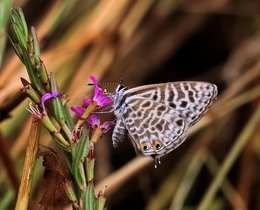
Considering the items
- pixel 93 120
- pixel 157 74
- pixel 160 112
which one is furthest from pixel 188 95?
pixel 157 74

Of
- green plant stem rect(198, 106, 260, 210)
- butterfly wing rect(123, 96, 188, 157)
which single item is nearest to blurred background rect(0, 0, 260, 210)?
green plant stem rect(198, 106, 260, 210)

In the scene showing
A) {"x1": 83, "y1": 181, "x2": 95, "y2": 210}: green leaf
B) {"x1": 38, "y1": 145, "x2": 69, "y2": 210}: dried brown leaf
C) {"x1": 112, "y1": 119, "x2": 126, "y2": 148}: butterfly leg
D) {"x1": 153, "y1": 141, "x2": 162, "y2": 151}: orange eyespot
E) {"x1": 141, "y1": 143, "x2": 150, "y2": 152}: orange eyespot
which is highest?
{"x1": 38, "y1": 145, "x2": 69, "y2": 210}: dried brown leaf

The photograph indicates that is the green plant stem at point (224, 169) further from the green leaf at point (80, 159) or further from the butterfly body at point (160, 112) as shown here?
the green leaf at point (80, 159)

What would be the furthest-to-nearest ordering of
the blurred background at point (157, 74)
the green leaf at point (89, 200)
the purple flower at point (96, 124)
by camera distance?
1. the blurred background at point (157, 74)
2. the purple flower at point (96, 124)
3. the green leaf at point (89, 200)

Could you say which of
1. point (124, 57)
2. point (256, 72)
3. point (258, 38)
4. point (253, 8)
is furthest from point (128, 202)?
point (253, 8)

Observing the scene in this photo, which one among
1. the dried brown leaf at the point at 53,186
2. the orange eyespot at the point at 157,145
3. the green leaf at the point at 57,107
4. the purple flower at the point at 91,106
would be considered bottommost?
the orange eyespot at the point at 157,145

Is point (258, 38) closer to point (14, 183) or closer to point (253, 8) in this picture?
point (253, 8)

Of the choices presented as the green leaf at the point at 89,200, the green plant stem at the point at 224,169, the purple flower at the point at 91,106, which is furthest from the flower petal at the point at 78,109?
the green plant stem at the point at 224,169

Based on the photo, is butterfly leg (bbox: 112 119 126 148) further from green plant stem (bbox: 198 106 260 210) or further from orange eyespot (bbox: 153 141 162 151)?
green plant stem (bbox: 198 106 260 210)
